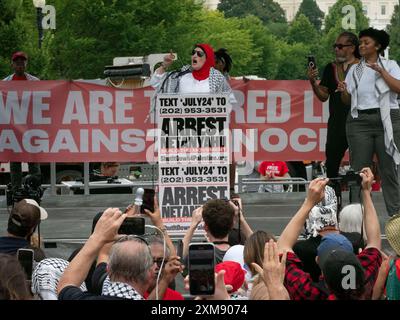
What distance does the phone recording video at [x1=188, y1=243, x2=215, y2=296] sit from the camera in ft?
17.6

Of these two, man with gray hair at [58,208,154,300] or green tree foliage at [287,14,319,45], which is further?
green tree foliage at [287,14,319,45]

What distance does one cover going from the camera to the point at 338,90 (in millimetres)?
11969

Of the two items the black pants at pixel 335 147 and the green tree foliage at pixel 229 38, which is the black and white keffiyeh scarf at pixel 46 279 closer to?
the black pants at pixel 335 147

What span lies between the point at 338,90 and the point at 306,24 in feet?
447

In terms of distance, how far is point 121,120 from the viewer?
50.2 feet

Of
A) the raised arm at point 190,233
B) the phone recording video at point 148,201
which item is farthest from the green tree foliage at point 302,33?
the phone recording video at point 148,201

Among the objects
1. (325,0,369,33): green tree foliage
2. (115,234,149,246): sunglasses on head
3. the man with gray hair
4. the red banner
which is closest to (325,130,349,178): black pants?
the red banner

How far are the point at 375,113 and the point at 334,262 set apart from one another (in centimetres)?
612

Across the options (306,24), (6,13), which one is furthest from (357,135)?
(306,24)

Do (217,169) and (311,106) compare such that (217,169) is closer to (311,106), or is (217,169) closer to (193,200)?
(193,200)

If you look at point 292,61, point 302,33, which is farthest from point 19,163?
point 302,33

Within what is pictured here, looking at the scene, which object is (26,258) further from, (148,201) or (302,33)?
(302,33)

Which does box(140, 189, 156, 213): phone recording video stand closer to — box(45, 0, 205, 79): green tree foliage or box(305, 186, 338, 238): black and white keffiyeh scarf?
box(305, 186, 338, 238): black and white keffiyeh scarf

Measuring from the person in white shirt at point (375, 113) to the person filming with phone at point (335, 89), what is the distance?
1.70ft
